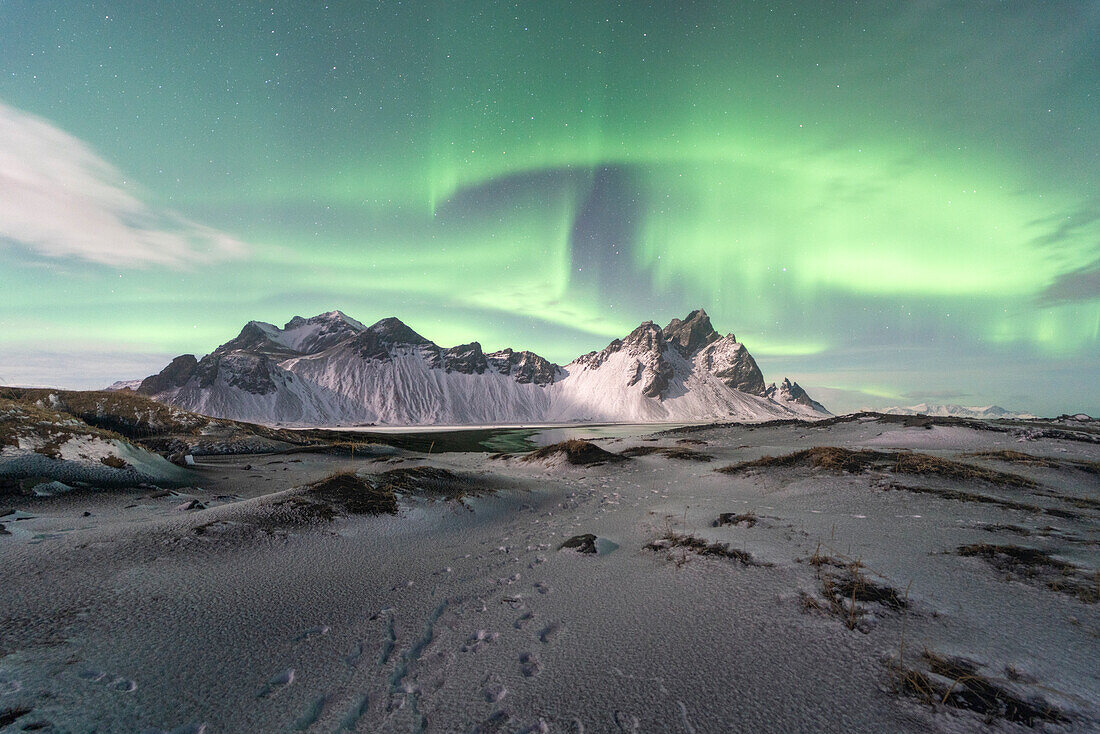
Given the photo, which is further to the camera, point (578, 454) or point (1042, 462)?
point (578, 454)

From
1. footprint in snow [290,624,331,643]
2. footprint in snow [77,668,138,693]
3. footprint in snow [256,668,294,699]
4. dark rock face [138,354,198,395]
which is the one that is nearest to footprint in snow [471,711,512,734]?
footprint in snow [256,668,294,699]

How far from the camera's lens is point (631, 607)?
13.3 ft

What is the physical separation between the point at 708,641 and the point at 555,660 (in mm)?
1300

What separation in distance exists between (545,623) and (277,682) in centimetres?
220

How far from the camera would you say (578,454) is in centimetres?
1764

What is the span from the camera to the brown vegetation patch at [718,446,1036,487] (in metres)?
9.63

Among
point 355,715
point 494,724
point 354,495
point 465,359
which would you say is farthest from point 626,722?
point 465,359

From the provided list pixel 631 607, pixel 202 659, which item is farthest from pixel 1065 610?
pixel 202 659

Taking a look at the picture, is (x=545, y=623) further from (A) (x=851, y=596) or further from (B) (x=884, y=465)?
(B) (x=884, y=465)

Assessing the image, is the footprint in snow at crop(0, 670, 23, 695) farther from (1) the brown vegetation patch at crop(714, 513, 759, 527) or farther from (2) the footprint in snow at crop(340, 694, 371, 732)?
(1) the brown vegetation patch at crop(714, 513, 759, 527)

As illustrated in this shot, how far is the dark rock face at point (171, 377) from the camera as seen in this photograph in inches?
4555

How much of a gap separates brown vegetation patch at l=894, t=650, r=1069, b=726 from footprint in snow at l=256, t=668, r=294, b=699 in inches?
166

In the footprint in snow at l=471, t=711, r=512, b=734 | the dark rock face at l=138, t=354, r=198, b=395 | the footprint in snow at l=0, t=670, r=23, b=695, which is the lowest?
the footprint in snow at l=471, t=711, r=512, b=734

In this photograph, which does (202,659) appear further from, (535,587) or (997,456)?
(997,456)
